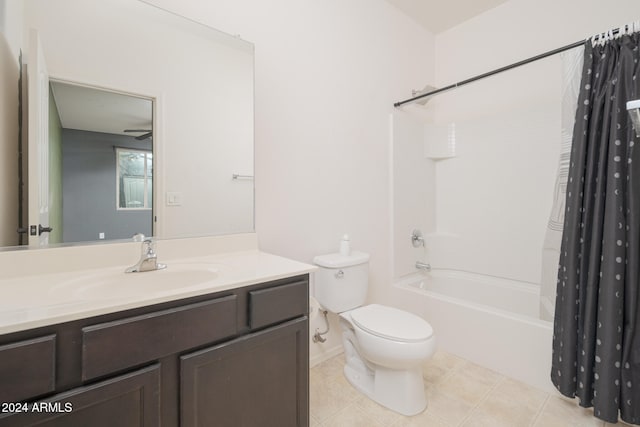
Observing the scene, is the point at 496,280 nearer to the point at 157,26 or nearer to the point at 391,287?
the point at 391,287

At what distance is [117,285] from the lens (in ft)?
3.38

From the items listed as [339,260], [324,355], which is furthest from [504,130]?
[324,355]

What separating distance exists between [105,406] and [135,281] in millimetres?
429

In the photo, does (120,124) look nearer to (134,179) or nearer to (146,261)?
(134,179)

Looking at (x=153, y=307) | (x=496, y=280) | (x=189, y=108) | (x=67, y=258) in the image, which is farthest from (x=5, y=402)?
(x=496, y=280)

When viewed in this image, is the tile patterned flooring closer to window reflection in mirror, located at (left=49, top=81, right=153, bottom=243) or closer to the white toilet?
the white toilet

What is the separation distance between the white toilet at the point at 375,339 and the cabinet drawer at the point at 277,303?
521 mm

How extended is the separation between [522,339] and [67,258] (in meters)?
2.26

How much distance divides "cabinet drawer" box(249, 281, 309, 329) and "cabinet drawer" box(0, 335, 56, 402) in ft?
1.61

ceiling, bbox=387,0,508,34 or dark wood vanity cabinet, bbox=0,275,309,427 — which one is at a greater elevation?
ceiling, bbox=387,0,508,34

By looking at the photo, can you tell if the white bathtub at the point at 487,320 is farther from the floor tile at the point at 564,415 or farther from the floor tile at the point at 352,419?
the floor tile at the point at 352,419

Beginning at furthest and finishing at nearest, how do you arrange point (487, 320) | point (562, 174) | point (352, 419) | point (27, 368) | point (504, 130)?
point (504, 130), point (487, 320), point (562, 174), point (352, 419), point (27, 368)

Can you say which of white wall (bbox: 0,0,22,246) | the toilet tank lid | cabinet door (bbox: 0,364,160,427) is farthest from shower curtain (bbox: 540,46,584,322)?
white wall (bbox: 0,0,22,246)

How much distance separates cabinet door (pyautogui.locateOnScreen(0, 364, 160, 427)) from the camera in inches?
25.4
